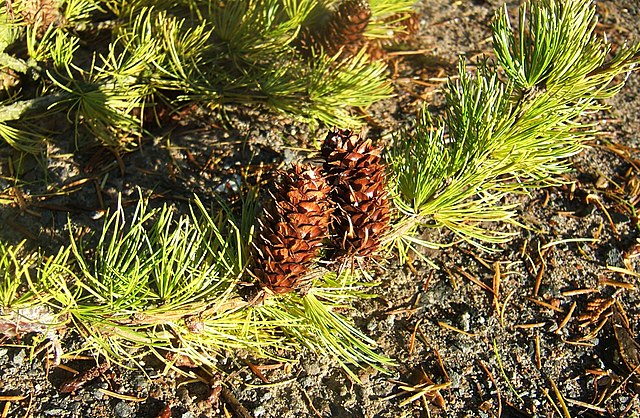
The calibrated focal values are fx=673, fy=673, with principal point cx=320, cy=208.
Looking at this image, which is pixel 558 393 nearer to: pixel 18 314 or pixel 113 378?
pixel 113 378

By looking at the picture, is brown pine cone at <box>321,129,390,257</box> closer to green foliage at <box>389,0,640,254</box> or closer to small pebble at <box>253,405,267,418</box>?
green foliage at <box>389,0,640,254</box>

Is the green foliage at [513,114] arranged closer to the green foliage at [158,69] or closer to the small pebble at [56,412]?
the green foliage at [158,69]

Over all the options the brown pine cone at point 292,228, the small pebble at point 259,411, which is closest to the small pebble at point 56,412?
the small pebble at point 259,411

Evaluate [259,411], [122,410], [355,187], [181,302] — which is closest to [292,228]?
[355,187]

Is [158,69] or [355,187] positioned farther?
[158,69]

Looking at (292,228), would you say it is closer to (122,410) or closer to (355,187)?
(355,187)

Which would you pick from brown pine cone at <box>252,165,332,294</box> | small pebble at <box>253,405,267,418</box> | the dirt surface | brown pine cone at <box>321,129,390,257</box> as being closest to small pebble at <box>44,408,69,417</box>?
the dirt surface

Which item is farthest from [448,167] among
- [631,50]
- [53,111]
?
[53,111]
